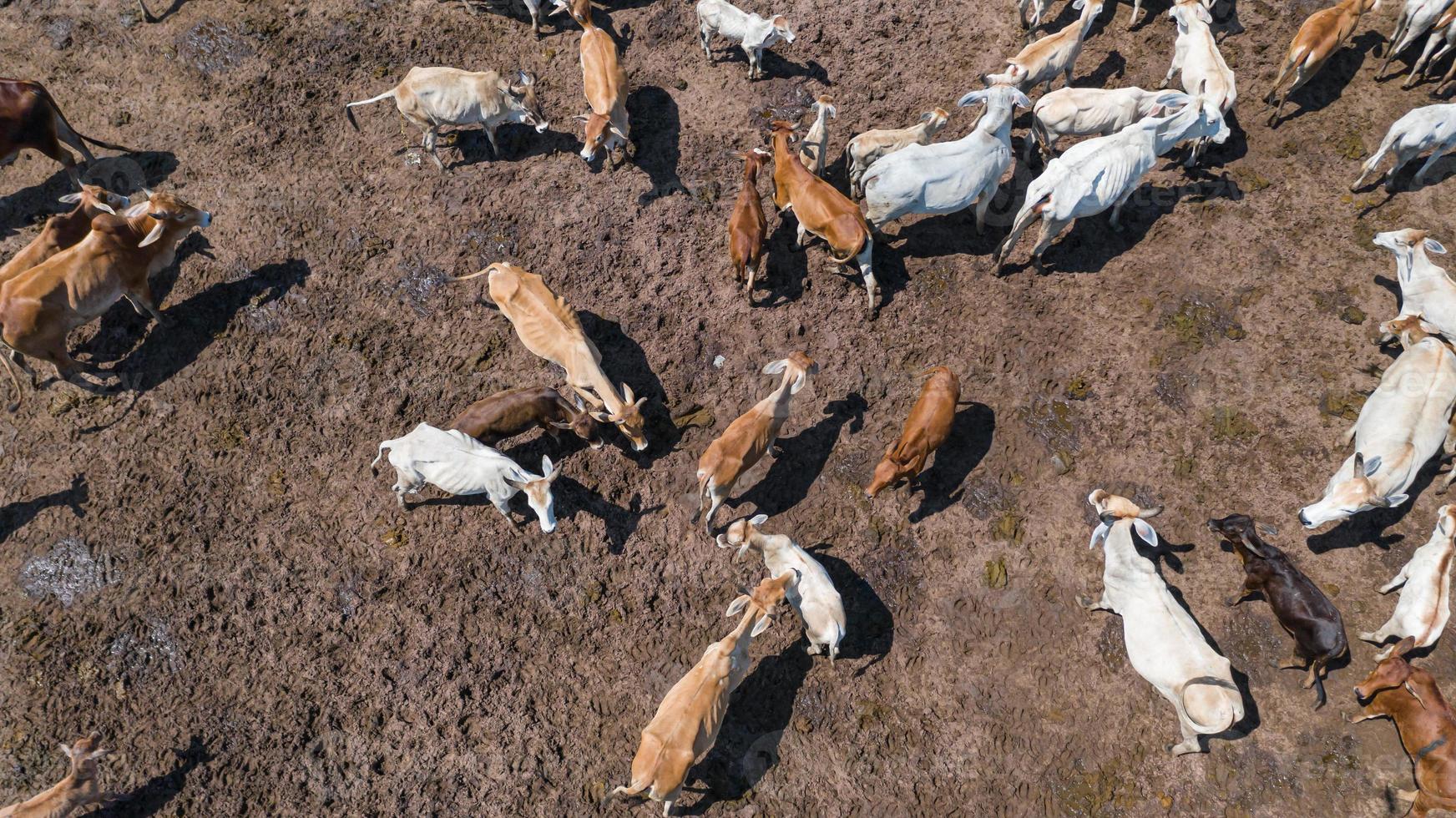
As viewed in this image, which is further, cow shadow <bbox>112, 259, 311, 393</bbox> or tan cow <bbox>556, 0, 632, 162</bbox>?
tan cow <bbox>556, 0, 632, 162</bbox>

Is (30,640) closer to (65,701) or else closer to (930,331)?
(65,701)

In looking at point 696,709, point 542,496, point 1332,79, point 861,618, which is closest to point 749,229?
point 542,496

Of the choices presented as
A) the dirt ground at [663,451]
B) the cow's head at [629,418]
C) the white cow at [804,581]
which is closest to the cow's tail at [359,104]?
the dirt ground at [663,451]

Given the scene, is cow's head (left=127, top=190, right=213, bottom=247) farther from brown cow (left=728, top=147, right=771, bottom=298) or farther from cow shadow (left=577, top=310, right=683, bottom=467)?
brown cow (left=728, top=147, right=771, bottom=298)

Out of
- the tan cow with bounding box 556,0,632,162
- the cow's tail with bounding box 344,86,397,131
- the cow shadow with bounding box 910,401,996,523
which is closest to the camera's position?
the cow shadow with bounding box 910,401,996,523

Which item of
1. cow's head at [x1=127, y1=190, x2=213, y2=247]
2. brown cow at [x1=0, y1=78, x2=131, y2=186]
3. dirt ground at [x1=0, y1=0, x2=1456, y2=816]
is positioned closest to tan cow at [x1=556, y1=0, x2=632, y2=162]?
dirt ground at [x1=0, y1=0, x2=1456, y2=816]
